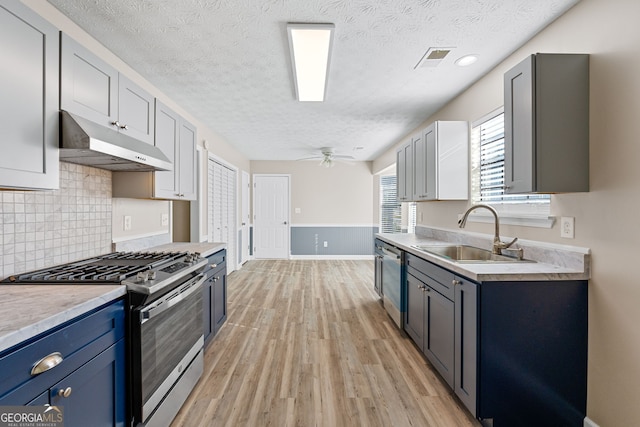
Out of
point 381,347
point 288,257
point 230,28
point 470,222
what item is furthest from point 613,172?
point 288,257

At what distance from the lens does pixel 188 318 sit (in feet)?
6.50

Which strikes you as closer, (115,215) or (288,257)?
(115,215)

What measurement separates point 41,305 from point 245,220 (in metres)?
5.48

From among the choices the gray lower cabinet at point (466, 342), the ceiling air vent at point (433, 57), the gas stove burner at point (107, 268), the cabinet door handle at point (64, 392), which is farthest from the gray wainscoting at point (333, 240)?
the cabinet door handle at point (64, 392)

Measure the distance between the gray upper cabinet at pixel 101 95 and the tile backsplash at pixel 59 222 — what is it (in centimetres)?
45

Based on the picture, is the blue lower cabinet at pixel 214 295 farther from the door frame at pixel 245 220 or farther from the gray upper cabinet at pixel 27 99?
the door frame at pixel 245 220

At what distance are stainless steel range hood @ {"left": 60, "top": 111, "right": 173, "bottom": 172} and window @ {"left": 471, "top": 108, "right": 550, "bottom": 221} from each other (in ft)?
8.24

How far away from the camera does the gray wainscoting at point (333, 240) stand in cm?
718

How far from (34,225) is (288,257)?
558cm

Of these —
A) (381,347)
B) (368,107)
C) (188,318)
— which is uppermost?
(368,107)

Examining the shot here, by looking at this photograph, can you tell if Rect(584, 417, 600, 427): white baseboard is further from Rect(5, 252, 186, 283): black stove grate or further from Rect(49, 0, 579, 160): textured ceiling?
Rect(5, 252, 186, 283): black stove grate

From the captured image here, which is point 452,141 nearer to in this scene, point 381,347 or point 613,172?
point 613,172

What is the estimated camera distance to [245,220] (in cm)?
659

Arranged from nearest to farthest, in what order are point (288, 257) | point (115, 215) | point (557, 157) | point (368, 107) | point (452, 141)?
point (557, 157)
point (115, 215)
point (452, 141)
point (368, 107)
point (288, 257)
